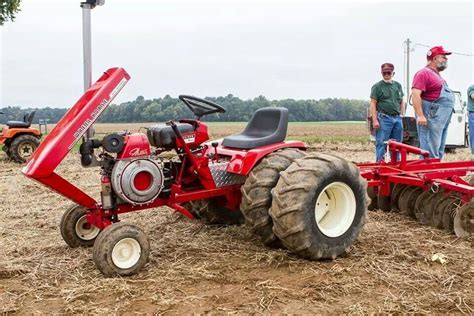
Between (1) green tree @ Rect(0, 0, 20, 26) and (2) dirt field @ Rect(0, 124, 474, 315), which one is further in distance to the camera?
(1) green tree @ Rect(0, 0, 20, 26)

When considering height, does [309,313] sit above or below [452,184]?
below

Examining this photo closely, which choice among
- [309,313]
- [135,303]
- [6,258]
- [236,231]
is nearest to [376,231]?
[236,231]

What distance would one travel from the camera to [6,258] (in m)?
4.87

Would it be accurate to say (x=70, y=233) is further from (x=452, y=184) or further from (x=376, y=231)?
(x=452, y=184)

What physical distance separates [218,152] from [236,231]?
0.89 m

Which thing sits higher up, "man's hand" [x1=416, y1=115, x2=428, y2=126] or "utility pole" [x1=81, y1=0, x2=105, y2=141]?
"utility pole" [x1=81, y1=0, x2=105, y2=141]

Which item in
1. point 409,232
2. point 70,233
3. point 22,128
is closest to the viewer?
point 70,233

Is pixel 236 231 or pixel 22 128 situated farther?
pixel 22 128

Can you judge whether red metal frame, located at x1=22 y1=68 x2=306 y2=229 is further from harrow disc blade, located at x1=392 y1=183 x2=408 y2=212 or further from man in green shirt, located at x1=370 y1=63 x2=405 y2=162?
man in green shirt, located at x1=370 y1=63 x2=405 y2=162

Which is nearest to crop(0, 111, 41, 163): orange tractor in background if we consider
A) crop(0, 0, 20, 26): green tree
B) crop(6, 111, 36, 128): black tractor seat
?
crop(6, 111, 36, 128): black tractor seat

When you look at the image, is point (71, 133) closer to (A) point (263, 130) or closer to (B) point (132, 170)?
(B) point (132, 170)

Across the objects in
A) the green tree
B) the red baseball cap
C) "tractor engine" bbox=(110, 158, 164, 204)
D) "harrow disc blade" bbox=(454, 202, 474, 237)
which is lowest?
"harrow disc blade" bbox=(454, 202, 474, 237)

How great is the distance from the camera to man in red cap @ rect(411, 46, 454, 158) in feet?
23.9

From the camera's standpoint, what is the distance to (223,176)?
16.9 feet
